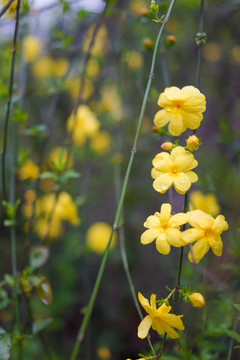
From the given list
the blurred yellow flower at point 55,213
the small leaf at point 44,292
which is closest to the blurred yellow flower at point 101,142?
the blurred yellow flower at point 55,213

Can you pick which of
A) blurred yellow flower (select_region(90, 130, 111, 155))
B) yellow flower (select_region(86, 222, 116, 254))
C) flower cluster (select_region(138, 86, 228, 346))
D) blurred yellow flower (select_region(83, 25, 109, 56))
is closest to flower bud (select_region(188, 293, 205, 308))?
flower cluster (select_region(138, 86, 228, 346))

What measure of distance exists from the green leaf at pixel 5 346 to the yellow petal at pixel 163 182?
2.15 ft

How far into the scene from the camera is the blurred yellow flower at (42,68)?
10.2 feet

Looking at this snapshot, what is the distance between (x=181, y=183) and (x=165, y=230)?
0.13 metres

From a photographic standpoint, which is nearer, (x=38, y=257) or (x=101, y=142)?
(x=38, y=257)

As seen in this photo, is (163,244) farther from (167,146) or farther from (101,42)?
(101,42)

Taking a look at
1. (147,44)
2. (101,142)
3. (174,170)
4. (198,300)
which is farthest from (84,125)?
(198,300)

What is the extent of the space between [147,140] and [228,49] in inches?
40.7

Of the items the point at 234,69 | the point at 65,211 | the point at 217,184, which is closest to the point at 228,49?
the point at 234,69

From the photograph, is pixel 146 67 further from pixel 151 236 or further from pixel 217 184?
pixel 151 236

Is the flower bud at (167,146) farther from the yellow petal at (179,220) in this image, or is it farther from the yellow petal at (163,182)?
the yellow petal at (179,220)

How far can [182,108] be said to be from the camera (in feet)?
3.06

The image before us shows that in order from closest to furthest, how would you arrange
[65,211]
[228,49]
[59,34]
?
[59,34], [65,211], [228,49]

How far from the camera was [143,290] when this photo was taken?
2834 mm
